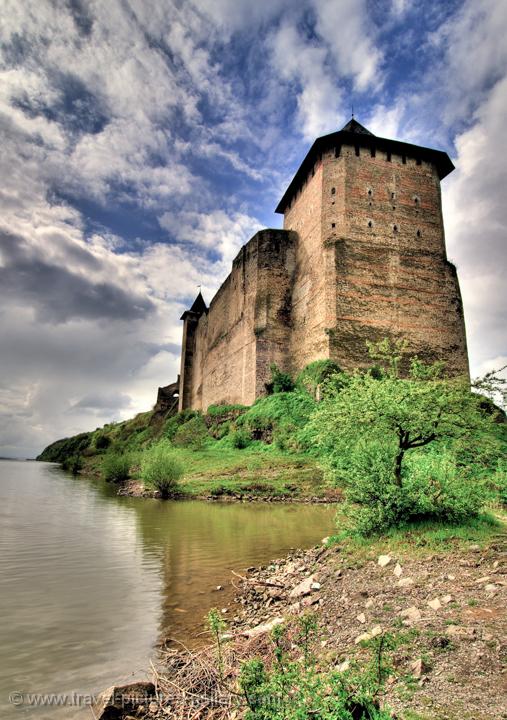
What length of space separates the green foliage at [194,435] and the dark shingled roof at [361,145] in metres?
18.0

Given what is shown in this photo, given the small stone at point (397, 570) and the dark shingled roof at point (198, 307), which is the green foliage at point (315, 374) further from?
the dark shingled roof at point (198, 307)

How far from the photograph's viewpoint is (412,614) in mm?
3844

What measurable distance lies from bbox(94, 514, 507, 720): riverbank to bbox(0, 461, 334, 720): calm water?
1.93 feet

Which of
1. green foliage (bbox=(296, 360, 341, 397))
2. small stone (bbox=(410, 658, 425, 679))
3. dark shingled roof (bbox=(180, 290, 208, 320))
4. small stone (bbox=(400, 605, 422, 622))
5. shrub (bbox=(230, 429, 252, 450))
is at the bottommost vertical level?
small stone (bbox=(410, 658, 425, 679))

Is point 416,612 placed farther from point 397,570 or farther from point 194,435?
point 194,435

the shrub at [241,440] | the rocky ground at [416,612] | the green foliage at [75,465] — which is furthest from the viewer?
the green foliage at [75,465]

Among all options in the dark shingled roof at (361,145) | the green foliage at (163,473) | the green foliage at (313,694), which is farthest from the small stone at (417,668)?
the dark shingled roof at (361,145)

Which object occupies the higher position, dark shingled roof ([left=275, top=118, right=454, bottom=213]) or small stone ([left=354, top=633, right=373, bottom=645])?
dark shingled roof ([left=275, top=118, right=454, bottom=213])

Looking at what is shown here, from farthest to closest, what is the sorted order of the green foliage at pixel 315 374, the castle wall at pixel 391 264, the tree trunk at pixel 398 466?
the castle wall at pixel 391 264 < the green foliage at pixel 315 374 < the tree trunk at pixel 398 466

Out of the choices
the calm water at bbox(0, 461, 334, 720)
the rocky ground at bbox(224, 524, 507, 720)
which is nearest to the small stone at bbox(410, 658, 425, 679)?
the rocky ground at bbox(224, 524, 507, 720)

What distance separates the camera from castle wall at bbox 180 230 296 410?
1141 inches

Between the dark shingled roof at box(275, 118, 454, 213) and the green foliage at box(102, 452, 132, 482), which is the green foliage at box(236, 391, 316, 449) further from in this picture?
the dark shingled roof at box(275, 118, 454, 213)

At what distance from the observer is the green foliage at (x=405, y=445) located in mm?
6555

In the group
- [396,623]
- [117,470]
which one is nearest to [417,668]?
[396,623]
